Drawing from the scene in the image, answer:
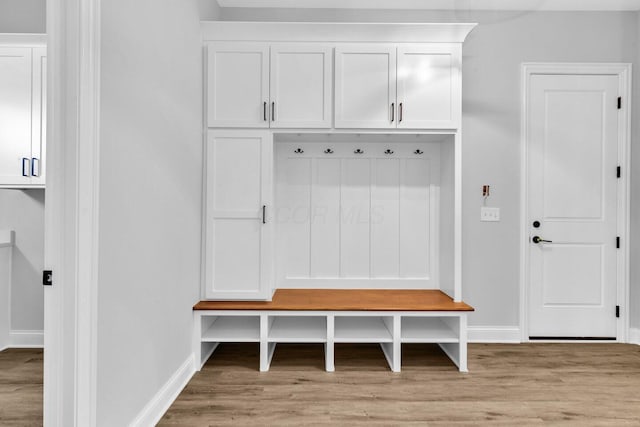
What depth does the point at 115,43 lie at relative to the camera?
163 cm

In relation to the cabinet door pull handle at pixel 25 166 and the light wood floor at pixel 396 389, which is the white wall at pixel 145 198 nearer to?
the light wood floor at pixel 396 389

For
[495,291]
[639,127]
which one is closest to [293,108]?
[495,291]

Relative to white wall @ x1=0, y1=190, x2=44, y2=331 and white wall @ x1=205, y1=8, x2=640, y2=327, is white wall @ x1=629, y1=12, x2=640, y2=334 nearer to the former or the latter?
white wall @ x1=205, y1=8, x2=640, y2=327

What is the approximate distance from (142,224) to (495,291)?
2817 mm

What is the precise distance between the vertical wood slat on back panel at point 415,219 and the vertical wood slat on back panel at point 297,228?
0.80 meters

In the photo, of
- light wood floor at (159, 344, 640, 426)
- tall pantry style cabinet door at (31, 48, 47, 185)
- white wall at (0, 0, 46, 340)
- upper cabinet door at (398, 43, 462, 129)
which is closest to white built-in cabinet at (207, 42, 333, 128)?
upper cabinet door at (398, 43, 462, 129)

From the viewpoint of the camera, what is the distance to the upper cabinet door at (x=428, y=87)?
282cm

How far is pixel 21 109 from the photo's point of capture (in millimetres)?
2812

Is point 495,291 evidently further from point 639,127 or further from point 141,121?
point 141,121

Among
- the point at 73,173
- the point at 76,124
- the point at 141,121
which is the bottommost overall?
the point at 73,173

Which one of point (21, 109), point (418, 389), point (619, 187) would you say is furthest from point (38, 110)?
point (619, 187)

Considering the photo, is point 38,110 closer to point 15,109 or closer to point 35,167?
point 15,109

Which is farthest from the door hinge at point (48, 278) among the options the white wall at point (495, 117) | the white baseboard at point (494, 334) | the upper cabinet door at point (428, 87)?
the white baseboard at point (494, 334)

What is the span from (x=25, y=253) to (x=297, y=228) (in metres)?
2.09
